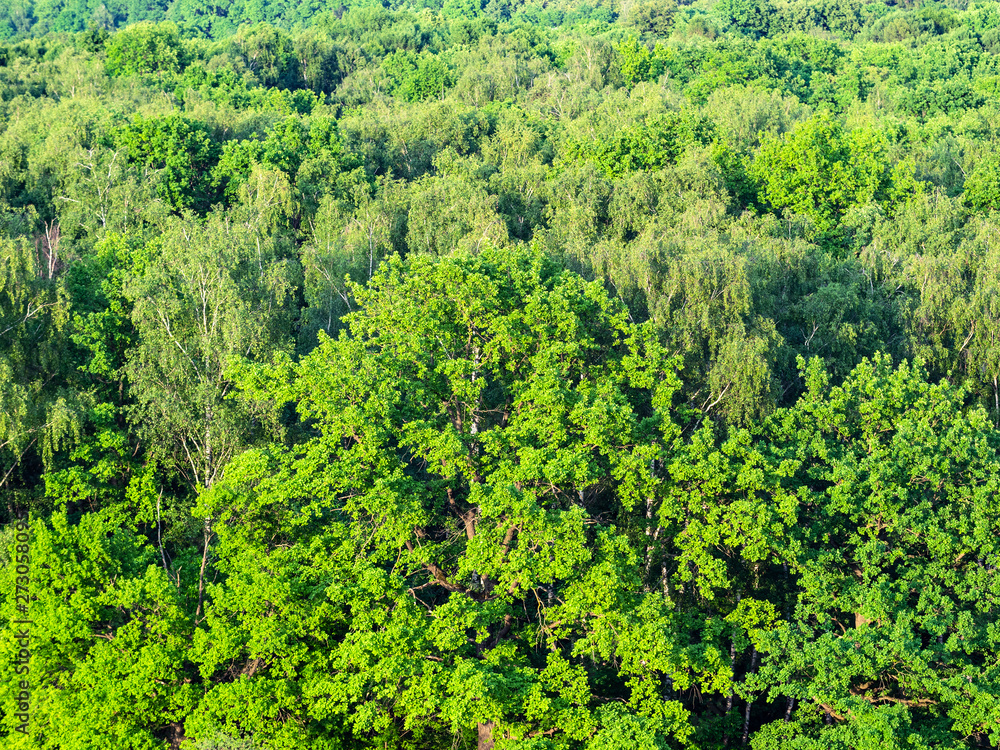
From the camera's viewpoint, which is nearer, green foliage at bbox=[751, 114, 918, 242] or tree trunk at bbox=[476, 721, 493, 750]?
tree trunk at bbox=[476, 721, 493, 750]

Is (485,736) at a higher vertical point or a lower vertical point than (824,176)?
lower

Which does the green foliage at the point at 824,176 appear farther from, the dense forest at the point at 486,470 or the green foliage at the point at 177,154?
the green foliage at the point at 177,154

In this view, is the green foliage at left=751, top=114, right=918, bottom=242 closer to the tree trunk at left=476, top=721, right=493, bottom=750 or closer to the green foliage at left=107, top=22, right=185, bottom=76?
the tree trunk at left=476, top=721, right=493, bottom=750

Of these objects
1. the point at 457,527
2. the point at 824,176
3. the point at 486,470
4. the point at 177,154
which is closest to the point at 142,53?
the point at 177,154


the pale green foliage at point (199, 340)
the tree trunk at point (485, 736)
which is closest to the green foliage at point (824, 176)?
the pale green foliage at point (199, 340)

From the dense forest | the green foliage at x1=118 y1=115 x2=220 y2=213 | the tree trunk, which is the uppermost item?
the green foliage at x1=118 y1=115 x2=220 y2=213

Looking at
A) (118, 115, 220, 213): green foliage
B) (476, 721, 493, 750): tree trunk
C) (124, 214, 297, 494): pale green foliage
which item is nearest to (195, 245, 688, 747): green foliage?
(476, 721, 493, 750): tree trunk

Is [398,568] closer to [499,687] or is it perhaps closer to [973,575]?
[499,687]

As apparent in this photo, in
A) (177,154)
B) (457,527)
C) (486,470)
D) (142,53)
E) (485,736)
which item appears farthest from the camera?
(142,53)

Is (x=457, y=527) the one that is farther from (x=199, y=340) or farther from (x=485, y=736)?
(x=199, y=340)
